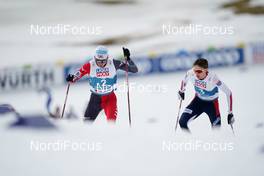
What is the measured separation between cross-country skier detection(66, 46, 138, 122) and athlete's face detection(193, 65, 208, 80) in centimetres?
53

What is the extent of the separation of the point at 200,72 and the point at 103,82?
0.73m

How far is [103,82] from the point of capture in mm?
2791

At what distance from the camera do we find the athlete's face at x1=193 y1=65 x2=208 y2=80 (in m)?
2.85

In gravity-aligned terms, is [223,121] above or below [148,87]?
below

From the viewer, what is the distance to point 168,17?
11.8 feet

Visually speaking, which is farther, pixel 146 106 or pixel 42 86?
pixel 42 86

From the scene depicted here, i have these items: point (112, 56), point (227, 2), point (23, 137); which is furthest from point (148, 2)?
point (23, 137)

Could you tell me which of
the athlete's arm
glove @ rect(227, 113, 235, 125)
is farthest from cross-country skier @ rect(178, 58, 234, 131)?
the athlete's arm

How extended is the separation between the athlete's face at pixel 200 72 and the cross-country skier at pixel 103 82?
53cm

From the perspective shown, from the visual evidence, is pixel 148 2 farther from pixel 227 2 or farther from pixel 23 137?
pixel 23 137

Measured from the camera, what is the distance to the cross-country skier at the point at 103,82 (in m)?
2.77

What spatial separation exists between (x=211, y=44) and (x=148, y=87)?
2.55ft

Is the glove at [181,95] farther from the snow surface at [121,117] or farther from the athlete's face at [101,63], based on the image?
the athlete's face at [101,63]

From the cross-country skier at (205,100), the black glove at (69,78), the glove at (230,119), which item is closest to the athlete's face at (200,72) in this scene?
the cross-country skier at (205,100)
